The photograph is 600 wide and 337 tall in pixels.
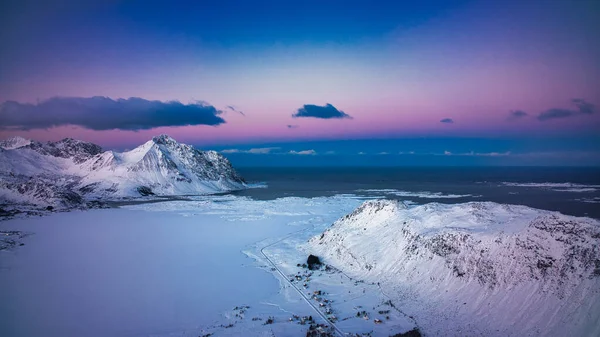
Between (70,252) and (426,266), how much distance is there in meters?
30.1

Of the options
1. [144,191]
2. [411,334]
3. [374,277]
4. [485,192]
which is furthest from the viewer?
[144,191]

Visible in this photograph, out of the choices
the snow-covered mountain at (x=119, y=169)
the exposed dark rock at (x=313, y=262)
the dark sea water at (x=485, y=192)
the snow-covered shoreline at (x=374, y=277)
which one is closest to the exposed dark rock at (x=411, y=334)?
the snow-covered shoreline at (x=374, y=277)

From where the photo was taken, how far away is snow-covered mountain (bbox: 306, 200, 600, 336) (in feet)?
48.0

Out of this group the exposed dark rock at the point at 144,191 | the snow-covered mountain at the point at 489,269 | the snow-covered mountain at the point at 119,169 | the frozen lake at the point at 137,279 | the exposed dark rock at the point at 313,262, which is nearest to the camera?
the snow-covered mountain at the point at 489,269

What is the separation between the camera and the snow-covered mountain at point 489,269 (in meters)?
14.6

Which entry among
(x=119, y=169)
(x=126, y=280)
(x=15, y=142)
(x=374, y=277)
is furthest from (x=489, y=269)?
(x=15, y=142)

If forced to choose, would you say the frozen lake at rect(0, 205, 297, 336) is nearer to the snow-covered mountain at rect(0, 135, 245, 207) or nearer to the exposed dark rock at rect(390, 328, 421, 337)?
the exposed dark rock at rect(390, 328, 421, 337)

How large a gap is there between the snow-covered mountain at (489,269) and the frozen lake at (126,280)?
27.2 ft

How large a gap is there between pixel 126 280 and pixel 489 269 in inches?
893

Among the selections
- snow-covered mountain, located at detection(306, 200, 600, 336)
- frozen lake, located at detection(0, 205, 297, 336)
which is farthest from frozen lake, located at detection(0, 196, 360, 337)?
snow-covered mountain, located at detection(306, 200, 600, 336)

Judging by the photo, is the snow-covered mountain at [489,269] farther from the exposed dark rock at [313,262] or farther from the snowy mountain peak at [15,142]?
the snowy mountain peak at [15,142]

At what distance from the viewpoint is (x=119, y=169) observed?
3654 inches

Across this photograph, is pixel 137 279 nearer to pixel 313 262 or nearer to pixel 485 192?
pixel 313 262

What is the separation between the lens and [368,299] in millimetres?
18812
